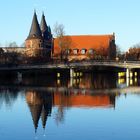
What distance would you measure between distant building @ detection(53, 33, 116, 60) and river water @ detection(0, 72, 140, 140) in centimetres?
4630

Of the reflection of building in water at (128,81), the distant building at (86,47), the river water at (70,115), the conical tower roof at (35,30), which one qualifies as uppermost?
the conical tower roof at (35,30)

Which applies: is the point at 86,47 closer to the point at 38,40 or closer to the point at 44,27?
the point at 44,27

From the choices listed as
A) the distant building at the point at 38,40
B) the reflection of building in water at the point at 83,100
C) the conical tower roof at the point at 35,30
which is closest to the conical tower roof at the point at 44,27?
the distant building at the point at 38,40

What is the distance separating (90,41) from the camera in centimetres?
9200

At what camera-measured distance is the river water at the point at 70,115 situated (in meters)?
20.5

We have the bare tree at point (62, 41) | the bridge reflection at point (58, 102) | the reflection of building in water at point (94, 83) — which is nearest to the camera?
the bridge reflection at point (58, 102)

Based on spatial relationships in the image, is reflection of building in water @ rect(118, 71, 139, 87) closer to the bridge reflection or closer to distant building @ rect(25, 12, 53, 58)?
the bridge reflection

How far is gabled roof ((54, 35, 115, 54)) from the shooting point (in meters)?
89.7

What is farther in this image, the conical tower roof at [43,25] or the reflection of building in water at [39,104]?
the conical tower roof at [43,25]

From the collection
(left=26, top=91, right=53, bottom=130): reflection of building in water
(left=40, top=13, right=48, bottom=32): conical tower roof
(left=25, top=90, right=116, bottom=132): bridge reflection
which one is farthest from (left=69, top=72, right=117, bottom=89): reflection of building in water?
(left=40, top=13, right=48, bottom=32): conical tower roof

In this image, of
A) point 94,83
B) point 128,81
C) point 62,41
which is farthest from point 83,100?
point 62,41

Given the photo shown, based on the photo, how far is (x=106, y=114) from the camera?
26.5m

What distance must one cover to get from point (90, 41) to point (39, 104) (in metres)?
61.7

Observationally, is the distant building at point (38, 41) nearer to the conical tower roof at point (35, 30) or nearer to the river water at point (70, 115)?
the conical tower roof at point (35, 30)
